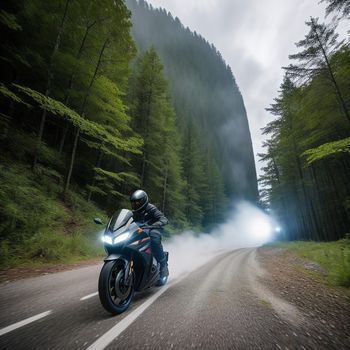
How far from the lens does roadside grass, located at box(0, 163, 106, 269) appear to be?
6450mm

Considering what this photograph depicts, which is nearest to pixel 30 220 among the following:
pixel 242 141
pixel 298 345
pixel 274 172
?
pixel 298 345

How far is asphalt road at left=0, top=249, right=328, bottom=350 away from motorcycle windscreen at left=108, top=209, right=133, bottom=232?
119cm

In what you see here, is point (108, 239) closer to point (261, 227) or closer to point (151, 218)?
point (151, 218)

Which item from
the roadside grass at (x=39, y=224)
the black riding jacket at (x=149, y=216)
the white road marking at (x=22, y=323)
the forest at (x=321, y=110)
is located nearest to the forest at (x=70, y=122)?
the roadside grass at (x=39, y=224)

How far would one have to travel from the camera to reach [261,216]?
2763 inches

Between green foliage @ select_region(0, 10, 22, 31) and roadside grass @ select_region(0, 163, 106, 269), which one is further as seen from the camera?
green foliage @ select_region(0, 10, 22, 31)

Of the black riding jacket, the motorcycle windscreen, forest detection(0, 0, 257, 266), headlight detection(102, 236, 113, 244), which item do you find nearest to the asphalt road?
headlight detection(102, 236, 113, 244)

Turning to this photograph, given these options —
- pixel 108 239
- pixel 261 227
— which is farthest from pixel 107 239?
pixel 261 227

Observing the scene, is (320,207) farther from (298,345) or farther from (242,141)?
(242,141)

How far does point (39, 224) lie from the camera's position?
7777mm

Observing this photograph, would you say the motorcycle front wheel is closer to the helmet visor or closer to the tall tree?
the helmet visor

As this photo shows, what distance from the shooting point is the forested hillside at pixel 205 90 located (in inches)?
3556

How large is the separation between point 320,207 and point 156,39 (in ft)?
414

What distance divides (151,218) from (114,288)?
1575mm
